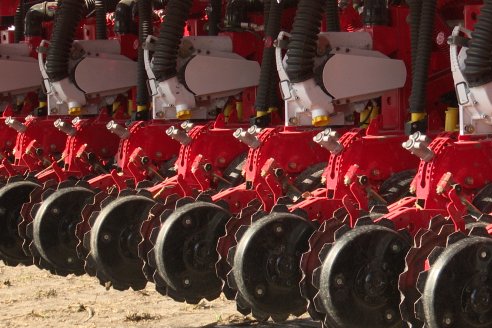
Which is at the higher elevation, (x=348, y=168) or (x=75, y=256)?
(x=348, y=168)

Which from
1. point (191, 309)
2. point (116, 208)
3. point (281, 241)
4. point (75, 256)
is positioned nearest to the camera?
point (281, 241)

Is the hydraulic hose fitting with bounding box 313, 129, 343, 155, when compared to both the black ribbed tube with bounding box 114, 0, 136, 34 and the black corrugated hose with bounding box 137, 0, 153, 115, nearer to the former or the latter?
the black corrugated hose with bounding box 137, 0, 153, 115

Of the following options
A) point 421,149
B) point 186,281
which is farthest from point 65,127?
point 421,149

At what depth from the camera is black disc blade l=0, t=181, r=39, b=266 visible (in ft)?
35.5

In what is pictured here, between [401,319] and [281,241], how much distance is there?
1.02 metres

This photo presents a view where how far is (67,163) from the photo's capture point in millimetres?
11250

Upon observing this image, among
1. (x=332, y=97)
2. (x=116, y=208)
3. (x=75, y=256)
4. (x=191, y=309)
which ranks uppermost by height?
(x=332, y=97)

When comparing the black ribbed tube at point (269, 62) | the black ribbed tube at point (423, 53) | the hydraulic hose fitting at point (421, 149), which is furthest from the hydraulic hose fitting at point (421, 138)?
the black ribbed tube at point (269, 62)

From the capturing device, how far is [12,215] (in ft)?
35.7

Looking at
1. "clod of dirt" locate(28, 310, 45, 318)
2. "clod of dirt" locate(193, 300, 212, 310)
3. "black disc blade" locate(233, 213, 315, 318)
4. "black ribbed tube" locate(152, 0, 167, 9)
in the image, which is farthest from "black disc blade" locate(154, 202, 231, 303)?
"black ribbed tube" locate(152, 0, 167, 9)

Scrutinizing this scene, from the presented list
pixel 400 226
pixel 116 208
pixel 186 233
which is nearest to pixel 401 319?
pixel 400 226

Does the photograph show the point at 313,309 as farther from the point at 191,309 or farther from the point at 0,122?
the point at 0,122

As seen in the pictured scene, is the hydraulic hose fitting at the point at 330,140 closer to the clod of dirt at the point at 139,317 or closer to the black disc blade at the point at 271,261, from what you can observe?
the black disc blade at the point at 271,261

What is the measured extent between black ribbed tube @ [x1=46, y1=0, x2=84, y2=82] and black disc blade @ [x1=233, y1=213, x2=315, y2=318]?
13.7 feet
